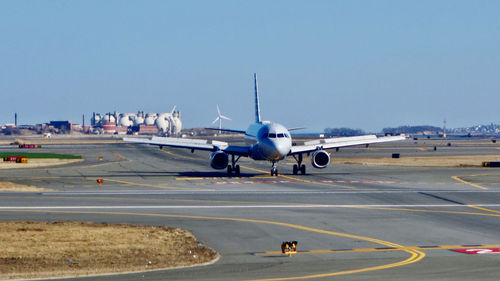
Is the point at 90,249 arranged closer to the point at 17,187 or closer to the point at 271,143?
the point at 17,187

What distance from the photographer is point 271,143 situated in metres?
63.0

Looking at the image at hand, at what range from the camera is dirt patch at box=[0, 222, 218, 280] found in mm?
23194

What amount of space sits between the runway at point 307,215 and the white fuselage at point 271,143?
94.8 inches

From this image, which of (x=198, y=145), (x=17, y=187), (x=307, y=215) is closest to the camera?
(x=307, y=215)

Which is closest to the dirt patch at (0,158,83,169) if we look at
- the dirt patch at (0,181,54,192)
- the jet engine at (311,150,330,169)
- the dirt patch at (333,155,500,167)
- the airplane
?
the airplane

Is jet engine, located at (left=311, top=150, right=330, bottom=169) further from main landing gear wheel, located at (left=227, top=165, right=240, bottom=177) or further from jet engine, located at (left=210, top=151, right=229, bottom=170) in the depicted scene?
jet engine, located at (left=210, top=151, right=229, bottom=170)

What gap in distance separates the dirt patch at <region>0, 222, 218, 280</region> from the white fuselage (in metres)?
31.2

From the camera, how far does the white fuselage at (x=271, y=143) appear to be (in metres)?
63.2

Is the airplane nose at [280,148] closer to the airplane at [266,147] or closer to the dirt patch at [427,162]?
the airplane at [266,147]

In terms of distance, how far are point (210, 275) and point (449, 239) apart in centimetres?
1252

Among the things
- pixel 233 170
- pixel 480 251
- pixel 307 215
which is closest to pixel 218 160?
pixel 233 170

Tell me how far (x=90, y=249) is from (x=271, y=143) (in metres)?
37.5

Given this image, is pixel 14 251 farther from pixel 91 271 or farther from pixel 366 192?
pixel 366 192

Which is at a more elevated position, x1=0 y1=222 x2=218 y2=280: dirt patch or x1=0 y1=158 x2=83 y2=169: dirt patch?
x1=0 y1=158 x2=83 y2=169: dirt patch
